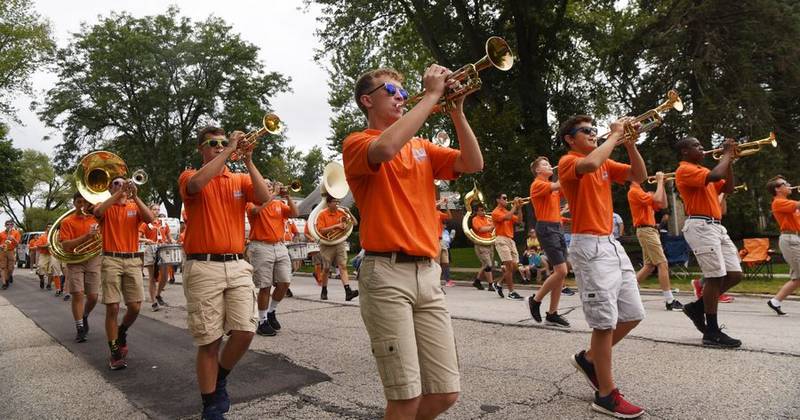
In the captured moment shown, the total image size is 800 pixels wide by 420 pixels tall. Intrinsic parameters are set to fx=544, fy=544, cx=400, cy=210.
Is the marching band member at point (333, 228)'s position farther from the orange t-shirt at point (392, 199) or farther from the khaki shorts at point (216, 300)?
the orange t-shirt at point (392, 199)

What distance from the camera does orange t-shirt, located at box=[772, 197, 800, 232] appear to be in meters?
7.73

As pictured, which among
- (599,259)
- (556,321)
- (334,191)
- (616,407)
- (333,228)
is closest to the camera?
(616,407)

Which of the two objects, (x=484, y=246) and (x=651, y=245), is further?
(x=484, y=246)

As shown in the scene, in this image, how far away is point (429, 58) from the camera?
2389cm

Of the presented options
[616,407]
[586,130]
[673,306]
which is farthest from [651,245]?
[616,407]

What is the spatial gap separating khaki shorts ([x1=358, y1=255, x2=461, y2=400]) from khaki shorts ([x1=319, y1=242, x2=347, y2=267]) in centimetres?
788

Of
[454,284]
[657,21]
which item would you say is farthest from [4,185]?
[657,21]

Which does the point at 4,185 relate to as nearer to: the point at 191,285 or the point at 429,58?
the point at 429,58

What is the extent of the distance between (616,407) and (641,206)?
19.6 ft

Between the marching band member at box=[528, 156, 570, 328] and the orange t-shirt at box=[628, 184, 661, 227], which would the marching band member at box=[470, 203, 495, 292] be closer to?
the orange t-shirt at box=[628, 184, 661, 227]

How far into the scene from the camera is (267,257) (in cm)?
768

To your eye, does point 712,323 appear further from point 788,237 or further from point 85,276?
point 85,276

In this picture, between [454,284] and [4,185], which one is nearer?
[454,284]

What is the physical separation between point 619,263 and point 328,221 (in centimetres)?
702
